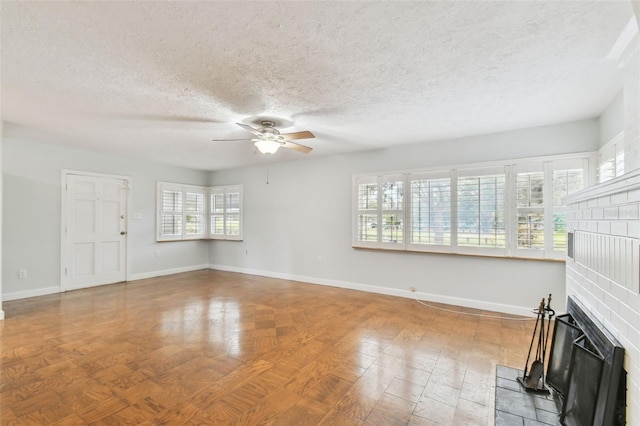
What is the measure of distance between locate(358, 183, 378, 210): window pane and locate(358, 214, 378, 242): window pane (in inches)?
6.2

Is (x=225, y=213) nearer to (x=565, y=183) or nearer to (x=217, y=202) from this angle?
(x=217, y=202)

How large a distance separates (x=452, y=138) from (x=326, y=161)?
222 centimetres

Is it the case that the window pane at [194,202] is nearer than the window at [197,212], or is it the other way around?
the window at [197,212]

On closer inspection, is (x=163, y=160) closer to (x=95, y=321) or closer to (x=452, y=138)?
(x=95, y=321)

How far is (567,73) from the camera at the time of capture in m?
2.36

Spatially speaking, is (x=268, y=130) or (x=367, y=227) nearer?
(x=268, y=130)

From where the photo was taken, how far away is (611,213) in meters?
1.50

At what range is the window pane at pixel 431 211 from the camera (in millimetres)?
4289

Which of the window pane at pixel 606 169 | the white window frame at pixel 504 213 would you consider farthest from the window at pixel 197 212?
the window pane at pixel 606 169

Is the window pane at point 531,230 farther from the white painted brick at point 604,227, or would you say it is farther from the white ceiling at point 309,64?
the white painted brick at point 604,227

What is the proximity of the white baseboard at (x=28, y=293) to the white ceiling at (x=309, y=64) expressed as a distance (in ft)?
8.13

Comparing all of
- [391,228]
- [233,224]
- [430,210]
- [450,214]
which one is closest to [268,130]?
[391,228]

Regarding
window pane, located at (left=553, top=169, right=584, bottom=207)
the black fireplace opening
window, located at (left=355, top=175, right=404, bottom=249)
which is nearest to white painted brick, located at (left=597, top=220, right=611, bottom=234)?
the black fireplace opening

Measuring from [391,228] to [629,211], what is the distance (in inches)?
137
